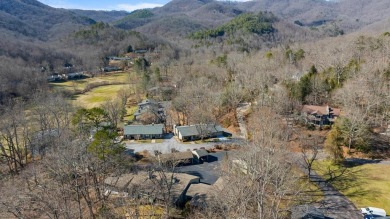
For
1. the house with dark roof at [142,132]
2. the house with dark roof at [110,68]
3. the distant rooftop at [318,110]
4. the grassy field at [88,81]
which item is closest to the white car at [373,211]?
the distant rooftop at [318,110]

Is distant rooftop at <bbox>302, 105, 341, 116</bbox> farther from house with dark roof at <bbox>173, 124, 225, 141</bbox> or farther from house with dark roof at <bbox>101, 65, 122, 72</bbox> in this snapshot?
house with dark roof at <bbox>101, 65, 122, 72</bbox>

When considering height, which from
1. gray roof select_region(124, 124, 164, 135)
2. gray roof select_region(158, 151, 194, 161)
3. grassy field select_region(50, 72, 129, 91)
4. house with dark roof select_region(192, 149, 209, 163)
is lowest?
house with dark roof select_region(192, 149, 209, 163)

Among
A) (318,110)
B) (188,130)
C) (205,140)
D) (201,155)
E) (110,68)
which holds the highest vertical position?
(110,68)

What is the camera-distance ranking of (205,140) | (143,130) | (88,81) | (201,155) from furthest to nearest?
(88,81) → (143,130) → (205,140) → (201,155)

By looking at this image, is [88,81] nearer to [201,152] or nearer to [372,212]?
[201,152]

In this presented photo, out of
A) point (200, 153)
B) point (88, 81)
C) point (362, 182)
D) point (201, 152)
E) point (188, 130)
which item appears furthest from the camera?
point (88, 81)

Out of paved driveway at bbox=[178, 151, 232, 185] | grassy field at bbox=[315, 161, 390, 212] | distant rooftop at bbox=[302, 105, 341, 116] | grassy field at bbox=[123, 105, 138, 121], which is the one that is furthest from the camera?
grassy field at bbox=[123, 105, 138, 121]

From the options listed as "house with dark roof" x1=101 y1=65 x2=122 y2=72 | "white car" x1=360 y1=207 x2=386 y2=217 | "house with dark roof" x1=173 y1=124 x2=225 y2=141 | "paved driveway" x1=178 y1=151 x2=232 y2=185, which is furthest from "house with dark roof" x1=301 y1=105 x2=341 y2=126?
"house with dark roof" x1=101 y1=65 x2=122 y2=72

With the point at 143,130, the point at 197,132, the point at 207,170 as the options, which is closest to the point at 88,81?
the point at 143,130

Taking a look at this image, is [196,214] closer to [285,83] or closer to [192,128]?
[192,128]
